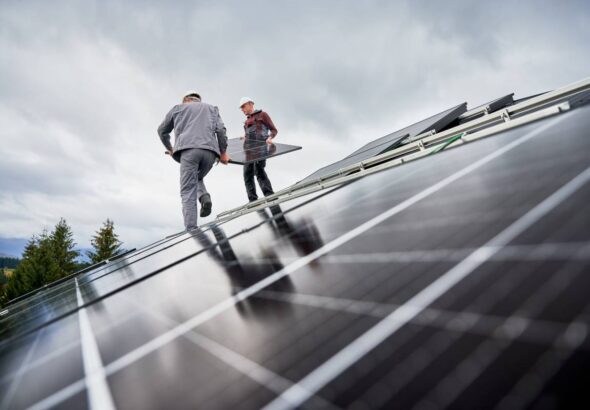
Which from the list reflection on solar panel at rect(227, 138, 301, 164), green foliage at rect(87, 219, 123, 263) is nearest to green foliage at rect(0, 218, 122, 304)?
green foliage at rect(87, 219, 123, 263)

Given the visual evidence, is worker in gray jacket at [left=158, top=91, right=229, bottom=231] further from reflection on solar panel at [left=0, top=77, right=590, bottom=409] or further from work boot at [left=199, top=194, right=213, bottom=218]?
reflection on solar panel at [left=0, top=77, right=590, bottom=409]

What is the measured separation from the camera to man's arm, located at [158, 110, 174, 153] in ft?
26.2

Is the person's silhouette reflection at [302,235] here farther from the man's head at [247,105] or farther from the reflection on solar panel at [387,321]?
the man's head at [247,105]

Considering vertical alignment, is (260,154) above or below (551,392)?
above

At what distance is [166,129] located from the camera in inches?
320

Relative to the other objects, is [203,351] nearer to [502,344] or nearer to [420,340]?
[420,340]

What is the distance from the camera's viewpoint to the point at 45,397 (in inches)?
45.4

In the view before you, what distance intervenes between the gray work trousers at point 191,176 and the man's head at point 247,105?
146 inches

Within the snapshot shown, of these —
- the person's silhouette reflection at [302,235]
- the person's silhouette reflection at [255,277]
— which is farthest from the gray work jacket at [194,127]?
the person's silhouette reflection at [255,277]

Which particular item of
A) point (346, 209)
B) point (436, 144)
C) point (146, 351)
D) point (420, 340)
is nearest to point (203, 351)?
point (146, 351)

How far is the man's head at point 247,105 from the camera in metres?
10.9

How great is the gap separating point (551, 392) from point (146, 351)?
46.8 inches

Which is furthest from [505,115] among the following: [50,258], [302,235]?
[50,258]

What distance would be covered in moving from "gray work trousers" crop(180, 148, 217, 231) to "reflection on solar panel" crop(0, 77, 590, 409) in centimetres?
546
